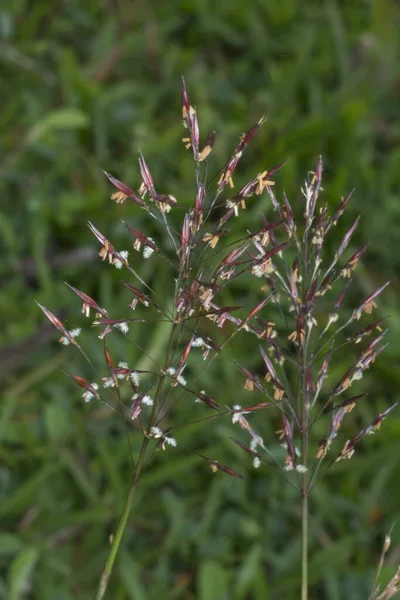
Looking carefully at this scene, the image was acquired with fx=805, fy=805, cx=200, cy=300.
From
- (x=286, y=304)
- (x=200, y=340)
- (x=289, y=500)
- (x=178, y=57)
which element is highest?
(x=178, y=57)

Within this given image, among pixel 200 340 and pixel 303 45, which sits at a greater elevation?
pixel 303 45

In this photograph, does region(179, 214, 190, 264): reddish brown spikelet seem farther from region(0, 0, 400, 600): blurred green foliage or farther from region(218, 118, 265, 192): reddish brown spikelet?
region(0, 0, 400, 600): blurred green foliage

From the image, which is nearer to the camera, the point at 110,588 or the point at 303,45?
the point at 110,588

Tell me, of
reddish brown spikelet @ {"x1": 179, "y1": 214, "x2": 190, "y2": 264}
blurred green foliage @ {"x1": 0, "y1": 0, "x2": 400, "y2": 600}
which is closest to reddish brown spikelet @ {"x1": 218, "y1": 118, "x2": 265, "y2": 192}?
reddish brown spikelet @ {"x1": 179, "y1": 214, "x2": 190, "y2": 264}

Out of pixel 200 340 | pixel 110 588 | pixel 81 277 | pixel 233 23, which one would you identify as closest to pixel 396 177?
pixel 233 23

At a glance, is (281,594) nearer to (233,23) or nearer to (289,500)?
(289,500)

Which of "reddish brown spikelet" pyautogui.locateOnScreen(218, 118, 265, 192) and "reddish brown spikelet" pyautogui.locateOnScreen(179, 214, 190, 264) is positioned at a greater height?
"reddish brown spikelet" pyautogui.locateOnScreen(218, 118, 265, 192)

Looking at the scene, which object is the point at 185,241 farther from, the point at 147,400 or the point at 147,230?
the point at 147,230

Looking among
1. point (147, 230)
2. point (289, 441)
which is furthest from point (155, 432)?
point (147, 230)
